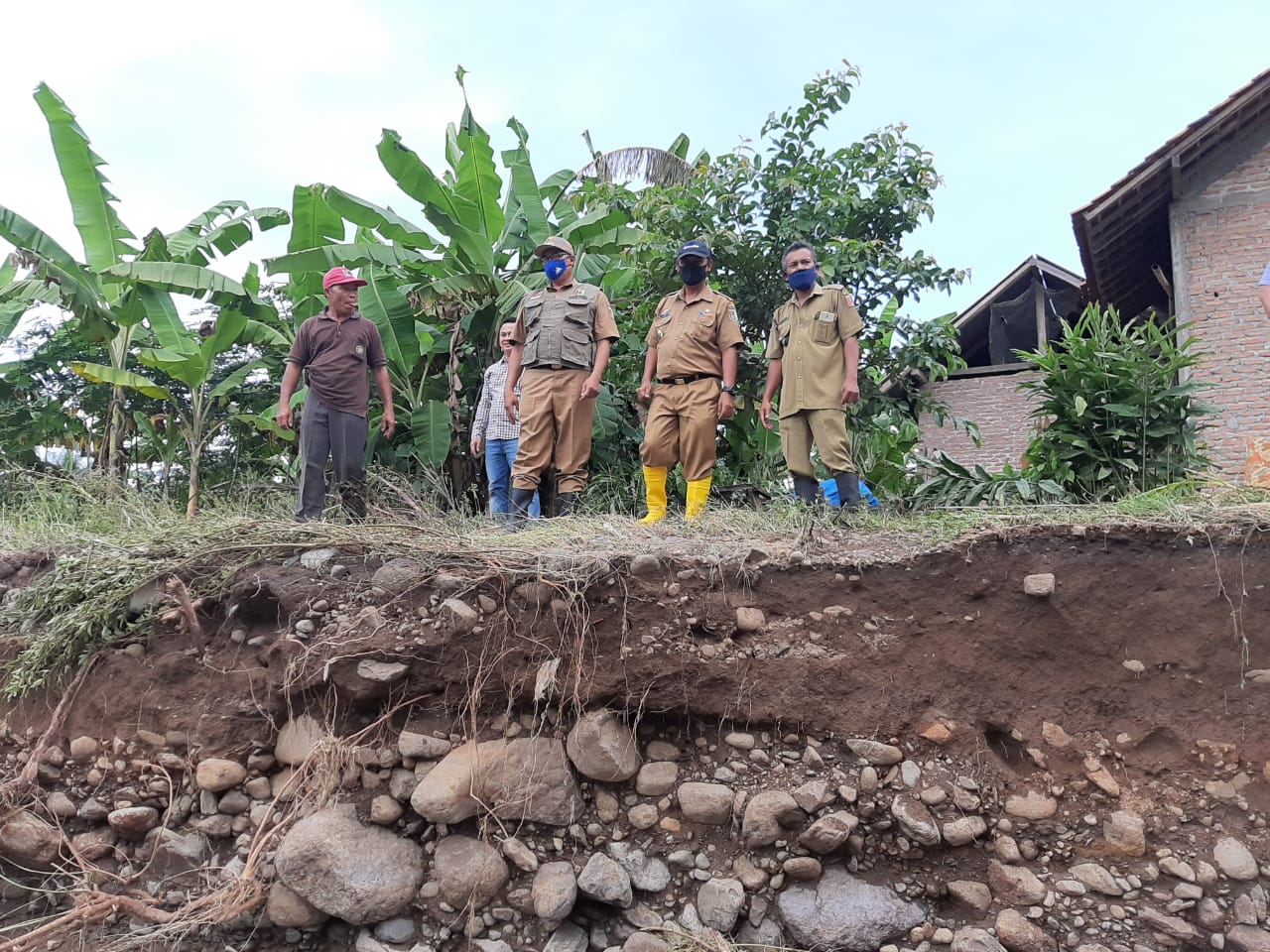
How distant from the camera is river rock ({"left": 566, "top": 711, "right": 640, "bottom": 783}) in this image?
3.17 meters

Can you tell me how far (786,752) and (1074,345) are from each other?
9.82 ft

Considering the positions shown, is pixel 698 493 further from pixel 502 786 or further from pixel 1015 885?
pixel 1015 885

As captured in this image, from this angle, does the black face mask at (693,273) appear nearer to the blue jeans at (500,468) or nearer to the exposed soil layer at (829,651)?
the blue jeans at (500,468)

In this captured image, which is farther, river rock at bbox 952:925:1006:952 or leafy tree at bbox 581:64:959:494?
leafy tree at bbox 581:64:959:494

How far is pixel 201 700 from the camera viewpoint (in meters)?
3.40

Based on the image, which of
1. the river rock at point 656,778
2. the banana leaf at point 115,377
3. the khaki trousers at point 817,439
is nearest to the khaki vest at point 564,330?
the khaki trousers at point 817,439

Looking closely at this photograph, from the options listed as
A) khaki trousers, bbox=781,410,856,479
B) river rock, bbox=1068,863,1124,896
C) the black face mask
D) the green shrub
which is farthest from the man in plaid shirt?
river rock, bbox=1068,863,1124,896

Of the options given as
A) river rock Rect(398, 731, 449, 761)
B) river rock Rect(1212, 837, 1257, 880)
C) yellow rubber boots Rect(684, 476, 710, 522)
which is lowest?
river rock Rect(1212, 837, 1257, 880)

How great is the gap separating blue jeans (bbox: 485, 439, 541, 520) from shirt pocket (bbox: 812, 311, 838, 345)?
5.99 ft

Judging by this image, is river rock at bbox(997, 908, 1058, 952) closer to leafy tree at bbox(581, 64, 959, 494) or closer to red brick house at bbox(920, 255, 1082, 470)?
leafy tree at bbox(581, 64, 959, 494)

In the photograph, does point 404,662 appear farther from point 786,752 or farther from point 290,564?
point 786,752

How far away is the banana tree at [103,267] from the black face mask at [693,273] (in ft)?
11.3

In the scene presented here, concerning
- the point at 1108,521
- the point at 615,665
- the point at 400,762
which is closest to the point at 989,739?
the point at 1108,521

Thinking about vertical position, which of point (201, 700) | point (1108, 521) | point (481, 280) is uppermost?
point (481, 280)
